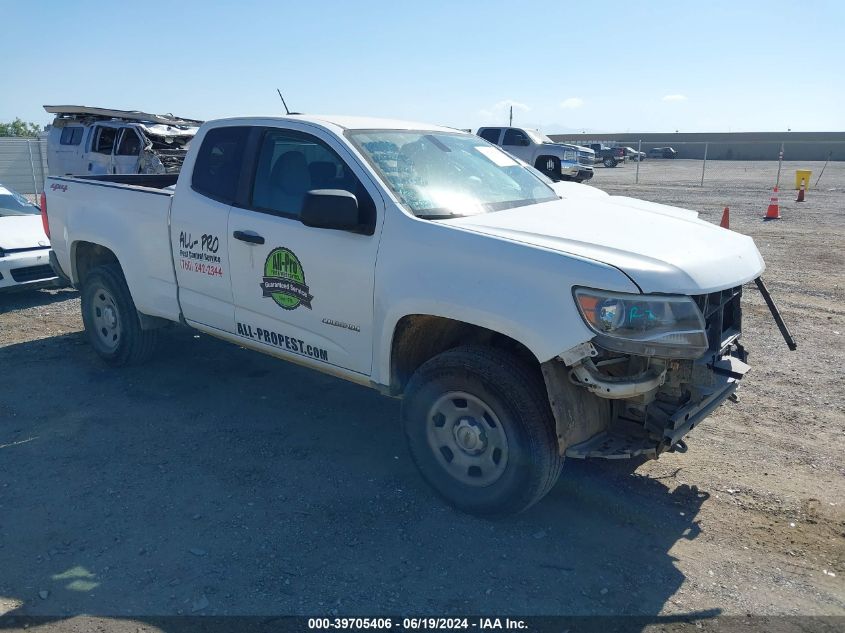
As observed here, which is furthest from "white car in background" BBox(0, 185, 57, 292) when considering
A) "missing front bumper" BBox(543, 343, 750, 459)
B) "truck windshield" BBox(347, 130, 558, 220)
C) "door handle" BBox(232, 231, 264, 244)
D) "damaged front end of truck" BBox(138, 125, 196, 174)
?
"damaged front end of truck" BBox(138, 125, 196, 174)

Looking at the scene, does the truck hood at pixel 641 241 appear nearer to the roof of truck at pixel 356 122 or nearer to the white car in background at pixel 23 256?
the roof of truck at pixel 356 122

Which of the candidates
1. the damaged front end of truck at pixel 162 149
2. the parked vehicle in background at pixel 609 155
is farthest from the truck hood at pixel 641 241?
the parked vehicle in background at pixel 609 155

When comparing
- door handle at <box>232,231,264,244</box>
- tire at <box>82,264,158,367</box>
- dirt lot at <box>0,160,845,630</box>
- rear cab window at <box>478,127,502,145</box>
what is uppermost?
rear cab window at <box>478,127,502,145</box>

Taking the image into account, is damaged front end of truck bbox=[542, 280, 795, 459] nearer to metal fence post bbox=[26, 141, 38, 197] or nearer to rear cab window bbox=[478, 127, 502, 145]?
rear cab window bbox=[478, 127, 502, 145]

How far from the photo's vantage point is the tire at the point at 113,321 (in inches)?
232

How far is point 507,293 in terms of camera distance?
3467 millimetres

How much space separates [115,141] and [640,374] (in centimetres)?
1575

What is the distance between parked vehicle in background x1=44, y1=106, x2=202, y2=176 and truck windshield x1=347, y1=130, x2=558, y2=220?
12.1 metres

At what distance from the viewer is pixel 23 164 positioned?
22.9 meters

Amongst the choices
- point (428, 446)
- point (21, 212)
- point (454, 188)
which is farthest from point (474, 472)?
point (21, 212)

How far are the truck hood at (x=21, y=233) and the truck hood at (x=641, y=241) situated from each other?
6.09 m

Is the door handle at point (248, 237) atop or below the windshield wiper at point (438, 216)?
below

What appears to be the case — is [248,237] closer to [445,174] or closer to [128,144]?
[445,174]

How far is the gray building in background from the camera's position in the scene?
51469 mm
